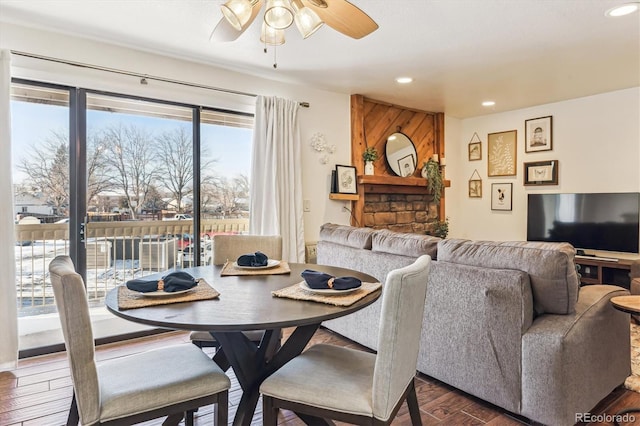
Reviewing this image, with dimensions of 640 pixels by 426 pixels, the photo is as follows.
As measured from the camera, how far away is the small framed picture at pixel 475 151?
555 cm

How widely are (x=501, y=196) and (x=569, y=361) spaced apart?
395cm

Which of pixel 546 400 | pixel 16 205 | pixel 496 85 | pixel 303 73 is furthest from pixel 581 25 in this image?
pixel 16 205

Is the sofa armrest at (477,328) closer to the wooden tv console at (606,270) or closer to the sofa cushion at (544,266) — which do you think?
the sofa cushion at (544,266)

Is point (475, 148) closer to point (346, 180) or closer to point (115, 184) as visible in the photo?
point (346, 180)

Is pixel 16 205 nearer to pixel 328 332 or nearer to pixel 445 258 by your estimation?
pixel 328 332

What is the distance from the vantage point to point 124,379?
1424mm

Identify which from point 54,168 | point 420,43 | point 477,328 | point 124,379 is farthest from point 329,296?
point 54,168

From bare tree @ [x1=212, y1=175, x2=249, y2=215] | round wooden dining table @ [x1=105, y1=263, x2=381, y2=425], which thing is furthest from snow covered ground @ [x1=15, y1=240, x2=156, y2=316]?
round wooden dining table @ [x1=105, y1=263, x2=381, y2=425]

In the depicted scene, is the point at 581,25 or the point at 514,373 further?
the point at 581,25

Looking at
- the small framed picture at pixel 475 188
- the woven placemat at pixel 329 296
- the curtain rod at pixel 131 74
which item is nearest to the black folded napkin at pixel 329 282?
the woven placemat at pixel 329 296

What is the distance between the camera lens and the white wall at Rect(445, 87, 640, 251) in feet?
13.8

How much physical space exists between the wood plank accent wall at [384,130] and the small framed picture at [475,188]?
575 mm

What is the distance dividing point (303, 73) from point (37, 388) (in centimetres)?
319

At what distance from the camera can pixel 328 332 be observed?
3.26 meters
